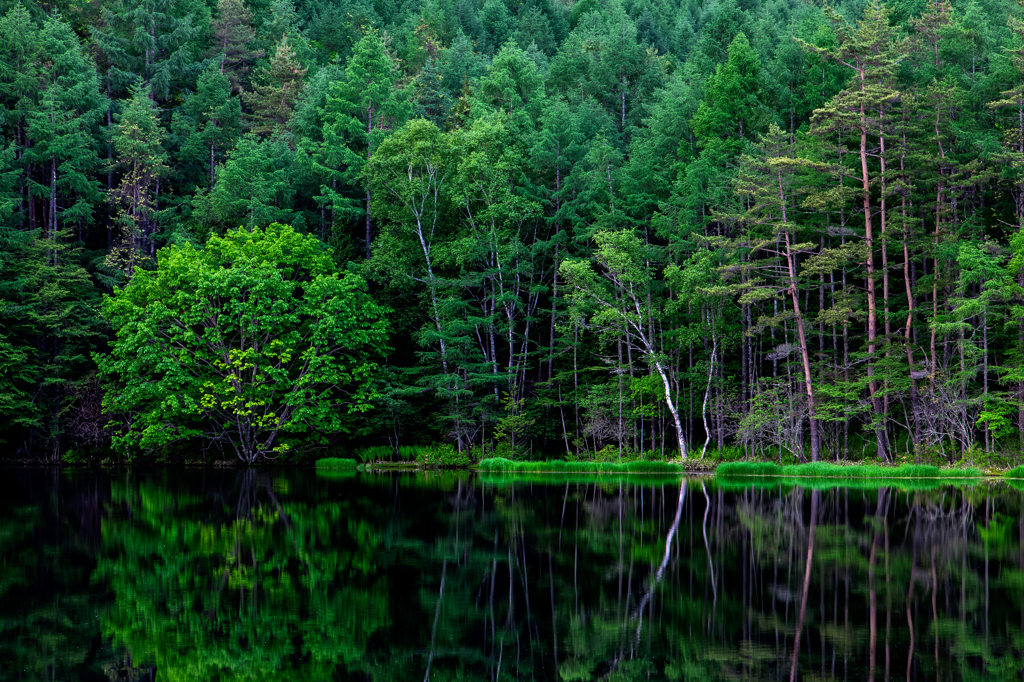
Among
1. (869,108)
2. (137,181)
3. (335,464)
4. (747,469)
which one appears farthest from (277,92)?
(747,469)

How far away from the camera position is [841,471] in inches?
1291

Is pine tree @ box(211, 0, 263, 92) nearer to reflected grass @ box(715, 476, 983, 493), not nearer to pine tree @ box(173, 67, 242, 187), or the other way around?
pine tree @ box(173, 67, 242, 187)

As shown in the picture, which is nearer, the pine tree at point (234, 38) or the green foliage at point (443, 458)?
the green foliage at point (443, 458)

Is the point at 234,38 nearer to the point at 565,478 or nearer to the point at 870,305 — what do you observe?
the point at 565,478

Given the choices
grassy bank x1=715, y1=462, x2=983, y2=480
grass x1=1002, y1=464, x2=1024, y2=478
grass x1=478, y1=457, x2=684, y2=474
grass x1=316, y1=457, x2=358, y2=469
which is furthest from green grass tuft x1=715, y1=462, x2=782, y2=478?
grass x1=316, y1=457, x2=358, y2=469

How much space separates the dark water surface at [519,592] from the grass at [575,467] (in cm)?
1240

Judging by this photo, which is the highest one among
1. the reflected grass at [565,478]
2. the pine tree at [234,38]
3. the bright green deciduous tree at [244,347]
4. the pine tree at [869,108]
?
the pine tree at [234,38]

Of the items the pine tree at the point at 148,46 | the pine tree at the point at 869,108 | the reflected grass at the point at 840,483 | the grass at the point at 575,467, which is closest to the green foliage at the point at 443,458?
the grass at the point at 575,467

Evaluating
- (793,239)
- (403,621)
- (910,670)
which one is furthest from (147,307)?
(910,670)

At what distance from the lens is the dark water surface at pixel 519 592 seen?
10.1 m

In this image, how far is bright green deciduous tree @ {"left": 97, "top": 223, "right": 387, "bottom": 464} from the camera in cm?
4422

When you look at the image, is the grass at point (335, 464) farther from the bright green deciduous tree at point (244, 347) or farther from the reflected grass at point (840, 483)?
the reflected grass at point (840, 483)

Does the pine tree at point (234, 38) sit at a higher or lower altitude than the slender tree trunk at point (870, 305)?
higher

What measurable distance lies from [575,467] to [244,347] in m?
17.2
